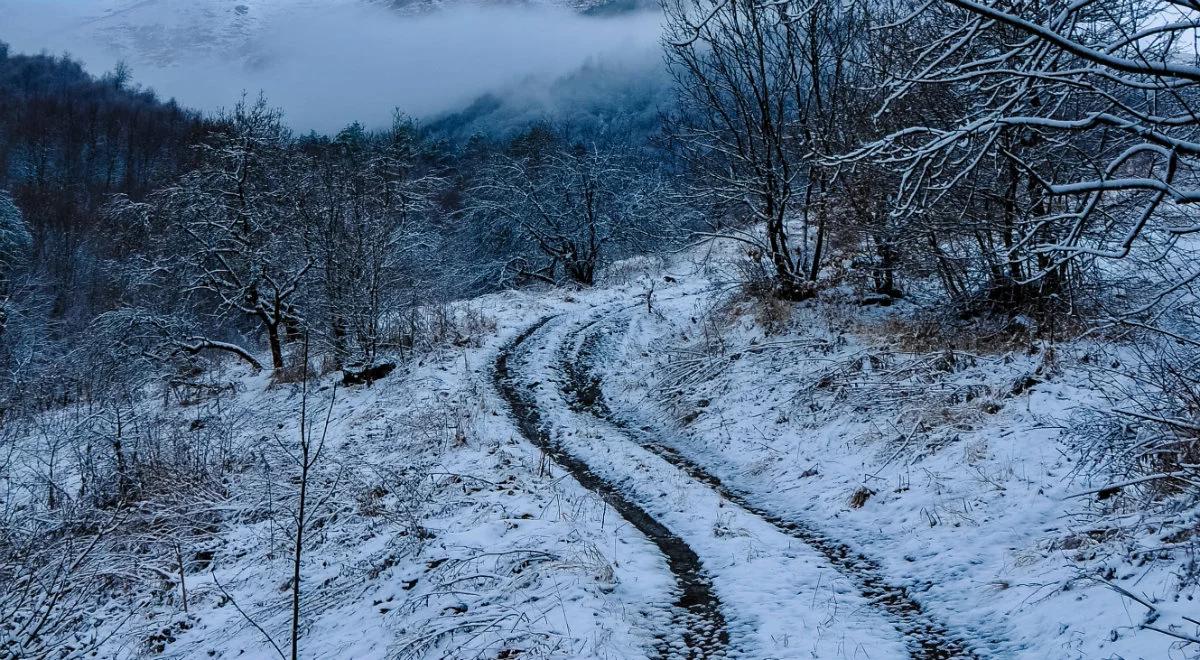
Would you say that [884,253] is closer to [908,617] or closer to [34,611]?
[908,617]

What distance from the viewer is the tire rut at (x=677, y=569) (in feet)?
15.9

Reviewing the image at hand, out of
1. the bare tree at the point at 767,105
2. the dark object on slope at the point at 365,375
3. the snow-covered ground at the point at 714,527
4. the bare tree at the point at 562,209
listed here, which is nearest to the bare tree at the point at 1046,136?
the snow-covered ground at the point at 714,527

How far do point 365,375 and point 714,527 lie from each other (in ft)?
37.5

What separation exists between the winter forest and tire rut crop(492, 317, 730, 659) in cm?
4

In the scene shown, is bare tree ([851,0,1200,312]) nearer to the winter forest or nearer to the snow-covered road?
the winter forest

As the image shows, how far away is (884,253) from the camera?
12.7m

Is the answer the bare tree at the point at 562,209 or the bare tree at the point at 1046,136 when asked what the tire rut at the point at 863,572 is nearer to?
the bare tree at the point at 1046,136

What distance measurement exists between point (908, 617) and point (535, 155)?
38.3 m

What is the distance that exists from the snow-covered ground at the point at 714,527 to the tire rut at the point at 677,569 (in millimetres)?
29

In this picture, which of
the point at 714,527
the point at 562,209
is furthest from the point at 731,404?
the point at 562,209

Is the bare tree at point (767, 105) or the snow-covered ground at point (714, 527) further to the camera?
the bare tree at point (767, 105)

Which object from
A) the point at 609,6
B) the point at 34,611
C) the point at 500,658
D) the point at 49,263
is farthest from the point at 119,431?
the point at 609,6

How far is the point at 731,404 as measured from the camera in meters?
11.1

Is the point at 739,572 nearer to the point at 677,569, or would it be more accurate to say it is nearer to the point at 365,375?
the point at 677,569
